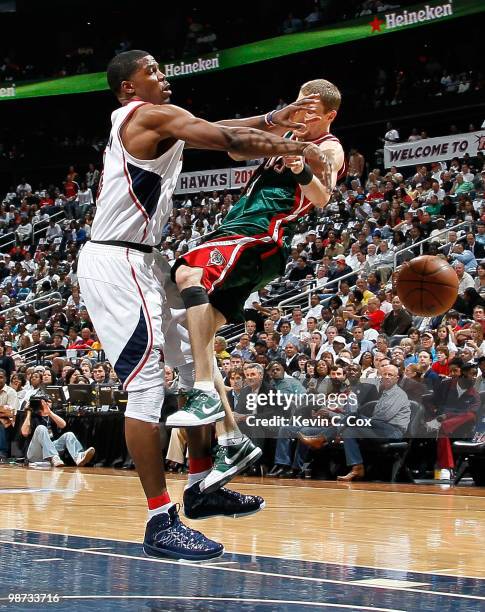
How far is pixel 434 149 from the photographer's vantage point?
20.0 m

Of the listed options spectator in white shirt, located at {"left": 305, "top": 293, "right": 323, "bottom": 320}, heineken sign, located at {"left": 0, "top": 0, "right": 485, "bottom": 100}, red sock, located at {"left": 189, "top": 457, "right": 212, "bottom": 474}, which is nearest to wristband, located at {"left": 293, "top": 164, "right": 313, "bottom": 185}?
red sock, located at {"left": 189, "top": 457, "right": 212, "bottom": 474}

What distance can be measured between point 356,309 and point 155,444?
10309 mm

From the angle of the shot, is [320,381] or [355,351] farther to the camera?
[355,351]

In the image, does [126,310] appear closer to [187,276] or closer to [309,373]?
[187,276]

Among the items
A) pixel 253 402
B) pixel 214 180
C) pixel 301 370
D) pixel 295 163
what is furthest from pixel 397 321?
pixel 214 180

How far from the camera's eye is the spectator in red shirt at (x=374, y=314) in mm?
13789

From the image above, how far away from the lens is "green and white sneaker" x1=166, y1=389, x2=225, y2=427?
15.0ft

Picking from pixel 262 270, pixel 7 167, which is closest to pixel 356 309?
pixel 262 270

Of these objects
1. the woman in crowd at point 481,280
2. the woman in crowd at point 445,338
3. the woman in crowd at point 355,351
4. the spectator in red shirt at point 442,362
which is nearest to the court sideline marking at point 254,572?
the spectator in red shirt at point 442,362

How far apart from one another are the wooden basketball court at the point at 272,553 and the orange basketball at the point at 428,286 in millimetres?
1561

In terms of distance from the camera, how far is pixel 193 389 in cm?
475

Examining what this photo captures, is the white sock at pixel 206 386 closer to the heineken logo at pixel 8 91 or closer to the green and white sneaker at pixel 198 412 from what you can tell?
the green and white sneaker at pixel 198 412

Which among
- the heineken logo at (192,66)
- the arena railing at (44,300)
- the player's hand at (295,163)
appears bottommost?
the player's hand at (295,163)

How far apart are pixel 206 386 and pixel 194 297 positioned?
400mm
